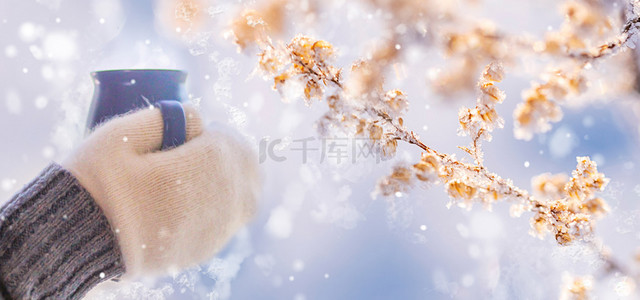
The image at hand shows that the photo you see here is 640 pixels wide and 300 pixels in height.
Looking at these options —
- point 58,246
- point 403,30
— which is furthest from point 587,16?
point 58,246

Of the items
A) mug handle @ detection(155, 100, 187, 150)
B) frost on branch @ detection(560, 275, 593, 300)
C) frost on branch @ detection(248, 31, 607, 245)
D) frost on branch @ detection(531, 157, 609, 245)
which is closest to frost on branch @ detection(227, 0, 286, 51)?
frost on branch @ detection(248, 31, 607, 245)

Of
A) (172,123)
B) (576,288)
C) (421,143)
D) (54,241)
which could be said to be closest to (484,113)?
(421,143)

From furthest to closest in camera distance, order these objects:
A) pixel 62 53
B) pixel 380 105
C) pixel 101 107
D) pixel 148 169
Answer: pixel 62 53, pixel 101 107, pixel 148 169, pixel 380 105

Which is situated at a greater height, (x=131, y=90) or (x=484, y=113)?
(x=131, y=90)

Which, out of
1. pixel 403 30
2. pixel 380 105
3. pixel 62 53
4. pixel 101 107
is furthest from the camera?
pixel 62 53

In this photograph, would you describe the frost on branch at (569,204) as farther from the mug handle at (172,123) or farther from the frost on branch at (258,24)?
Result: the mug handle at (172,123)

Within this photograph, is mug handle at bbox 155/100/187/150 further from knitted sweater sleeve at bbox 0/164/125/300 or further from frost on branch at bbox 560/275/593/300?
frost on branch at bbox 560/275/593/300

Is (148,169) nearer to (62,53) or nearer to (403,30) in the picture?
(403,30)

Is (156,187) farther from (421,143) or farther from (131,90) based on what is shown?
(421,143)
